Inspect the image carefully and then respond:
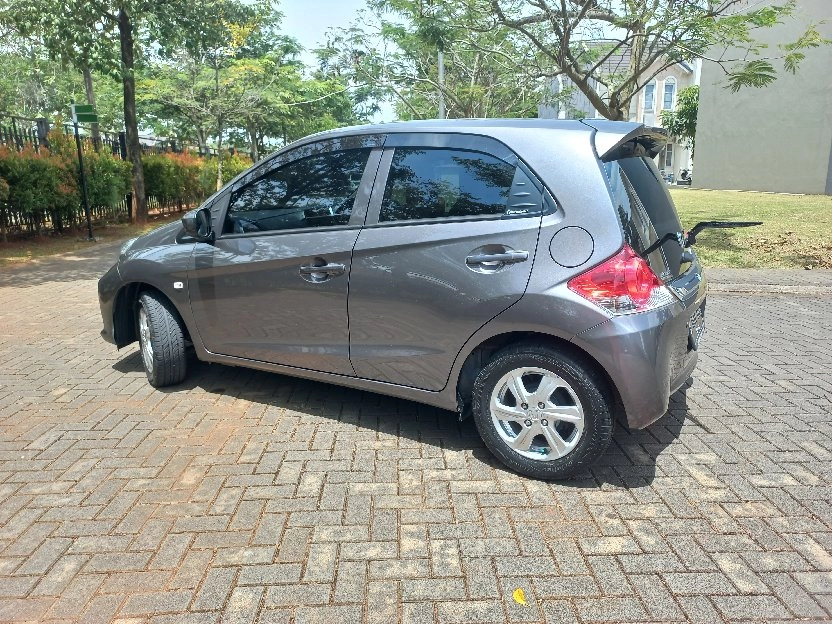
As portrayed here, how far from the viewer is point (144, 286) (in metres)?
4.55

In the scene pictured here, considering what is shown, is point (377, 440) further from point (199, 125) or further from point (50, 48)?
point (199, 125)

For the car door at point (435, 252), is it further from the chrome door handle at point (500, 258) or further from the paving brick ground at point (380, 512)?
the paving brick ground at point (380, 512)

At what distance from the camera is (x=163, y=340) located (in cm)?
435

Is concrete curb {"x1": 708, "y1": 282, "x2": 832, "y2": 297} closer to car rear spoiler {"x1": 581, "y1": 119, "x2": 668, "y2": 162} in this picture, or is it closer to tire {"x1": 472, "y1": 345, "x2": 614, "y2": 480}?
car rear spoiler {"x1": 581, "y1": 119, "x2": 668, "y2": 162}

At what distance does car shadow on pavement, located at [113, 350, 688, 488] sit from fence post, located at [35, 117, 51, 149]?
9.77 meters

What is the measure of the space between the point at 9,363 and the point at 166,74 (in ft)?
77.0

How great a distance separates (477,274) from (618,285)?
66 cm

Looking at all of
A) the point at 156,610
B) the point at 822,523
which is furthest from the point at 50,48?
the point at 822,523

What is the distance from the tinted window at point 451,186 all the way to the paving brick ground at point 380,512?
1.33 metres

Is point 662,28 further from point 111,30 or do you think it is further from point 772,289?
point 111,30

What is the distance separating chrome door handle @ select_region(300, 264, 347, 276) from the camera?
3518 millimetres

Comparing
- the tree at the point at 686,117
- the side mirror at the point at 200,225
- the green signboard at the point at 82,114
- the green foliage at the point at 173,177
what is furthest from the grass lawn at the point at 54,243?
the tree at the point at 686,117

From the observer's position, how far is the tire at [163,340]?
435 cm

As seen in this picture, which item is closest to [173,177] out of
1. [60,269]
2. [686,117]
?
[60,269]
